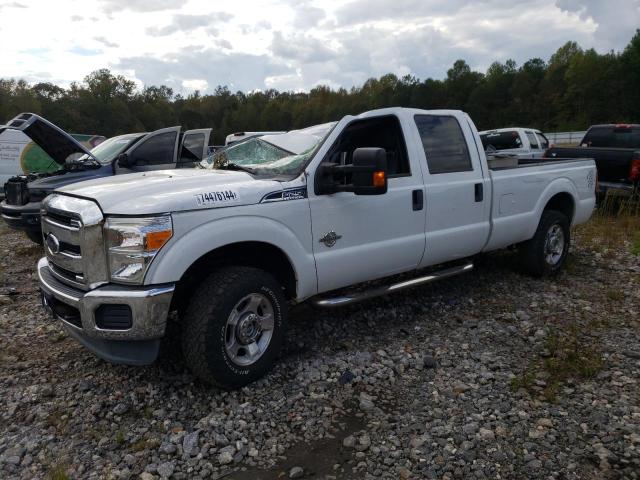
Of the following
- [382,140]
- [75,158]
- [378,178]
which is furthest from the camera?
[75,158]

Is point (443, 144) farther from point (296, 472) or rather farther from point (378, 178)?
point (296, 472)

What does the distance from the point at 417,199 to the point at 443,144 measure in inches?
29.8

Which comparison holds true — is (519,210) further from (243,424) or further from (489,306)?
(243,424)

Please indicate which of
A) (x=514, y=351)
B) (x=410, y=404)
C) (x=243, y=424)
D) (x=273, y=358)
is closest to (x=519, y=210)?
(x=514, y=351)

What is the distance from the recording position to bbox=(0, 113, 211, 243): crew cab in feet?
24.0

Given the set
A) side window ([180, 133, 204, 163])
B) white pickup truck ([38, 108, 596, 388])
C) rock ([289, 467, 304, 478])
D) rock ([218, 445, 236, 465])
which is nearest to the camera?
rock ([289, 467, 304, 478])

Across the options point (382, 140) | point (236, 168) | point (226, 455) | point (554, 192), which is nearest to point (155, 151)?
point (236, 168)

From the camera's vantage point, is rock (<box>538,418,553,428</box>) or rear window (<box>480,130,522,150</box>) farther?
rear window (<box>480,130,522,150</box>)

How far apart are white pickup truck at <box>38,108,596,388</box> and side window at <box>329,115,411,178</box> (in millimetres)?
13

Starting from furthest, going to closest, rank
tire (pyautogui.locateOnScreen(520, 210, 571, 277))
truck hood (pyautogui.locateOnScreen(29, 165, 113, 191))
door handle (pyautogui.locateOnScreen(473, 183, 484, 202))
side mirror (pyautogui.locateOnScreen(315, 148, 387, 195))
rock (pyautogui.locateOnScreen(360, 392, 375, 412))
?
truck hood (pyautogui.locateOnScreen(29, 165, 113, 191)) → tire (pyautogui.locateOnScreen(520, 210, 571, 277)) → door handle (pyautogui.locateOnScreen(473, 183, 484, 202)) → side mirror (pyautogui.locateOnScreen(315, 148, 387, 195)) → rock (pyautogui.locateOnScreen(360, 392, 375, 412))

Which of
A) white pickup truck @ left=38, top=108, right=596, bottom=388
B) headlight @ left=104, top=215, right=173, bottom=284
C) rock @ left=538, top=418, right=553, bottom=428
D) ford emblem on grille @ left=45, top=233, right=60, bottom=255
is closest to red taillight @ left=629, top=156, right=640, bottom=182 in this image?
white pickup truck @ left=38, top=108, right=596, bottom=388

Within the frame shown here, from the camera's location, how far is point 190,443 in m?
3.13

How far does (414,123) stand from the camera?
4.78 metres

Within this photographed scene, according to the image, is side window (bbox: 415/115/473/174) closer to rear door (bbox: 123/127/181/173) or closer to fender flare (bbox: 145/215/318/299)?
fender flare (bbox: 145/215/318/299)
